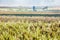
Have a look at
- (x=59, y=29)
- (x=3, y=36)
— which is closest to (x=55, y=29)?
(x=59, y=29)

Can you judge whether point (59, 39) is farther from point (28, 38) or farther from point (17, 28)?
point (17, 28)

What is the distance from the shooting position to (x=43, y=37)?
580cm

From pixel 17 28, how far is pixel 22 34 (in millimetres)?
732

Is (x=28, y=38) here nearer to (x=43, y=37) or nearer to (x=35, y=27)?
(x=43, y=37)

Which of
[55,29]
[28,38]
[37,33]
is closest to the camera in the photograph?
[28,38]

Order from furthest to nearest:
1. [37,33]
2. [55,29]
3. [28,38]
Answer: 1. [55,29]
2. [37,33]
3. [28,38]

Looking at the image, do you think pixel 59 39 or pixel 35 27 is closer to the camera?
pixel 59 39

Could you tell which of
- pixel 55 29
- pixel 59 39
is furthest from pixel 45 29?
pixel 59 39

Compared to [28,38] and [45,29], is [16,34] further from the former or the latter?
[45,29]

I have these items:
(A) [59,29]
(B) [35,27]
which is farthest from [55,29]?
(B) [35,27]

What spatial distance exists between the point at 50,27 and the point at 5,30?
1533 mm

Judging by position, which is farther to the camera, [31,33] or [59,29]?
[59,29]

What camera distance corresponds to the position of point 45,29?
6.49 metres

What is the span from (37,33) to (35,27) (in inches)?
31.5
